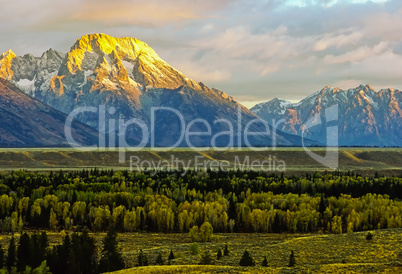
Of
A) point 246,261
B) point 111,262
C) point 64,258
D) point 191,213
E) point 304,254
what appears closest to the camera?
point 246,261

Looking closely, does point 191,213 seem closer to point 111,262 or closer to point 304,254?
point 304,254

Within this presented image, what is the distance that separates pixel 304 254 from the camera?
9944 centimetres

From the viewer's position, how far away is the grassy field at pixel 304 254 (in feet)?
261

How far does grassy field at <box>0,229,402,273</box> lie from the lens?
3130 inches

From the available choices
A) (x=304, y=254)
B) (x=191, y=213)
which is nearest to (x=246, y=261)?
(x=304, y=254)

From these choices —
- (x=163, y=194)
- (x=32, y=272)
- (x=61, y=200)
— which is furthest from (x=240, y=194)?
(x=32, y=272)

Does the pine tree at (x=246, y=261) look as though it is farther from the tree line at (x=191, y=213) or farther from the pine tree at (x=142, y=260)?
the tree line at (x=191, y=213)

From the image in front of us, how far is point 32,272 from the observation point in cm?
8438

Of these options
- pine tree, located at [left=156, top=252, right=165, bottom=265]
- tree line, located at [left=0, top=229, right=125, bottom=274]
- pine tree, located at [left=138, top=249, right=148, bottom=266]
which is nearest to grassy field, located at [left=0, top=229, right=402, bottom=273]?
pine tree, located at [left=138, top=249, right=148, bottom=266]

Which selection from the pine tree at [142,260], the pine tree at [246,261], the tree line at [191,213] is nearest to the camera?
the pine tree at [246,261]

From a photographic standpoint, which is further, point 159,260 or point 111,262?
point 159,260

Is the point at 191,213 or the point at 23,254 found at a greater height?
the point at 191,213

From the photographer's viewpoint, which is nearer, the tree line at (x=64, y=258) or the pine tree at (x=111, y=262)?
the pine tree at (x=111, y=262)

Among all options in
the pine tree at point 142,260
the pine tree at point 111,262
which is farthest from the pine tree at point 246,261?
the pine tree at point 111,262
